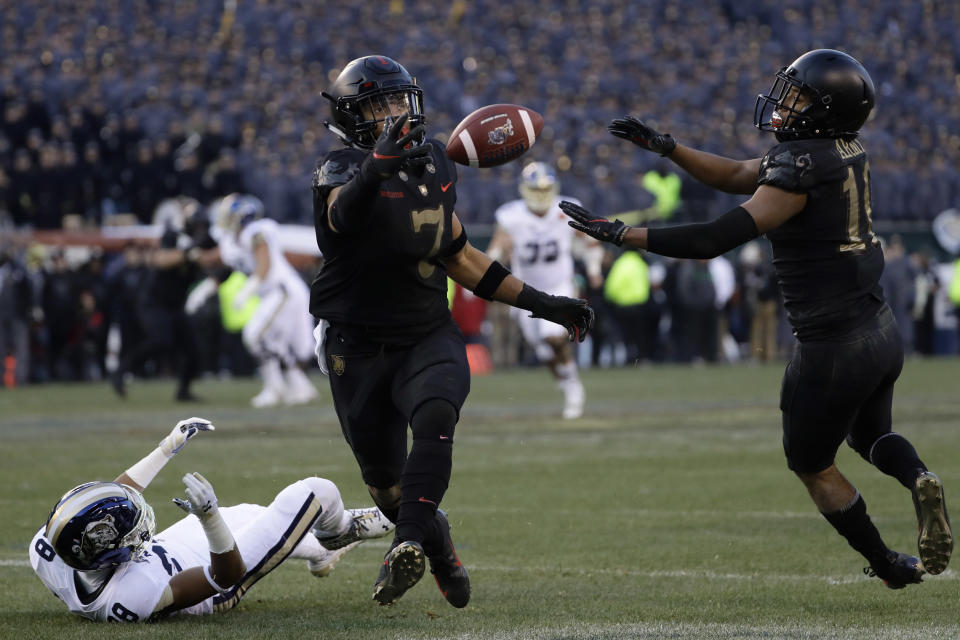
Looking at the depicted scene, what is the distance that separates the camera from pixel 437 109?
26.4 metres

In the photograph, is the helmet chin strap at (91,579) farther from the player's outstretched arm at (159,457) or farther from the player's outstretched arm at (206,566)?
the player's outstretched arm at (159,457)

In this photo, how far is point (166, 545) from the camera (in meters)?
5.21

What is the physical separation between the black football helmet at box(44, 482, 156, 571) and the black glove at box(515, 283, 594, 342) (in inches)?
59.2

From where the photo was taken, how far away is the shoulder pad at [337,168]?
502 cm

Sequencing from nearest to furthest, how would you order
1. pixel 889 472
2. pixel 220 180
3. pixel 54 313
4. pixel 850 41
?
pixel 889 472 → pixel 54 313 → pixel 220 180 → pixel 850 41

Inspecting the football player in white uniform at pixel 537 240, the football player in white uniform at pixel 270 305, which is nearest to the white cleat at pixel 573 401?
the football player in white uniform at pixel 537 240

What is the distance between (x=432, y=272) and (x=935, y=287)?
1997cm

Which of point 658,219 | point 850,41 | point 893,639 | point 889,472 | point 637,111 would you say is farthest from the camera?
point 850,41

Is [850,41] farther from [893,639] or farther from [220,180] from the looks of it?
[893,639]

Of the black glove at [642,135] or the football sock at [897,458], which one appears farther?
the black glove at [642,135]

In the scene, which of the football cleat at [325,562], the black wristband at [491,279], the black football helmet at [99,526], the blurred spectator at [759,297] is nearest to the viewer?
the black football helmet at [99,526]

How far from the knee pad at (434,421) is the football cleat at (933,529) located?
1564mm

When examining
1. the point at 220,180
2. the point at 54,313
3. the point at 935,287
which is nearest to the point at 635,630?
the point at 54,313

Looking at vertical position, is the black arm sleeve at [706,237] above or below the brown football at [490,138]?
below
